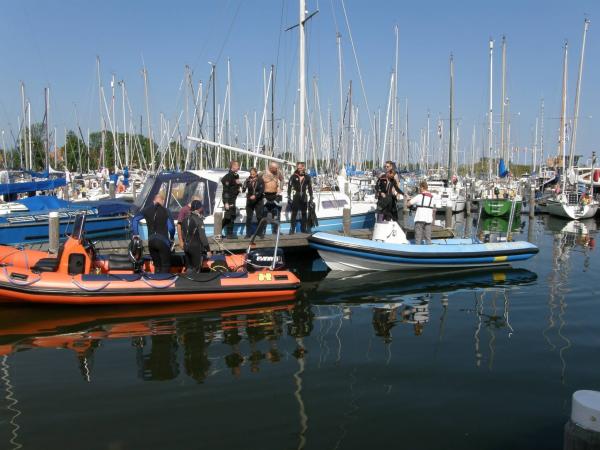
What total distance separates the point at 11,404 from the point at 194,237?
4.35 meters

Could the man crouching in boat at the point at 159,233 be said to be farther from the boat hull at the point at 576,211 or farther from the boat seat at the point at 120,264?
the boat hull at the point at 576,211

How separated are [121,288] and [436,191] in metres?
23.5

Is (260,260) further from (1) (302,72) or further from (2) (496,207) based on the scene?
(2) (496,207)

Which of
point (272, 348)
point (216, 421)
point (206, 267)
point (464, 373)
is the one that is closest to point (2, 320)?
point (206, 267)

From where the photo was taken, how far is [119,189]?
91.8 feet

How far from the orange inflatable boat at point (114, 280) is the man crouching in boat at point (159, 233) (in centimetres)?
35

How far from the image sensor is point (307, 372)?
6.23 metres

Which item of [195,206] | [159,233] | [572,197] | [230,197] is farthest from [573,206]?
[159,233]

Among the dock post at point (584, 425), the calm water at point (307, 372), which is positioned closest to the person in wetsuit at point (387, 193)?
the calm water at point (307, 372)

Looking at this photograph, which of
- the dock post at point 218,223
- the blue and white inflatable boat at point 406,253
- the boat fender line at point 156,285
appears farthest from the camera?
the dock post at point 218,223

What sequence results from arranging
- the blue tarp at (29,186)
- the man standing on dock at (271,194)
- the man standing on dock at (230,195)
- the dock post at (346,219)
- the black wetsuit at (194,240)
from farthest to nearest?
1. the blue tarp at (29,186)
2. the dock post at (346,219)
3. the man standing on dock at (271,194)
4. the man standing on dock at (230,195)
5. the black wetsuit at (194,240)

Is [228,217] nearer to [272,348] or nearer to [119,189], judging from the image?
[272,348]

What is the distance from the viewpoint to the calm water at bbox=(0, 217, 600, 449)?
4.82m

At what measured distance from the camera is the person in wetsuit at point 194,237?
30.3 feet
